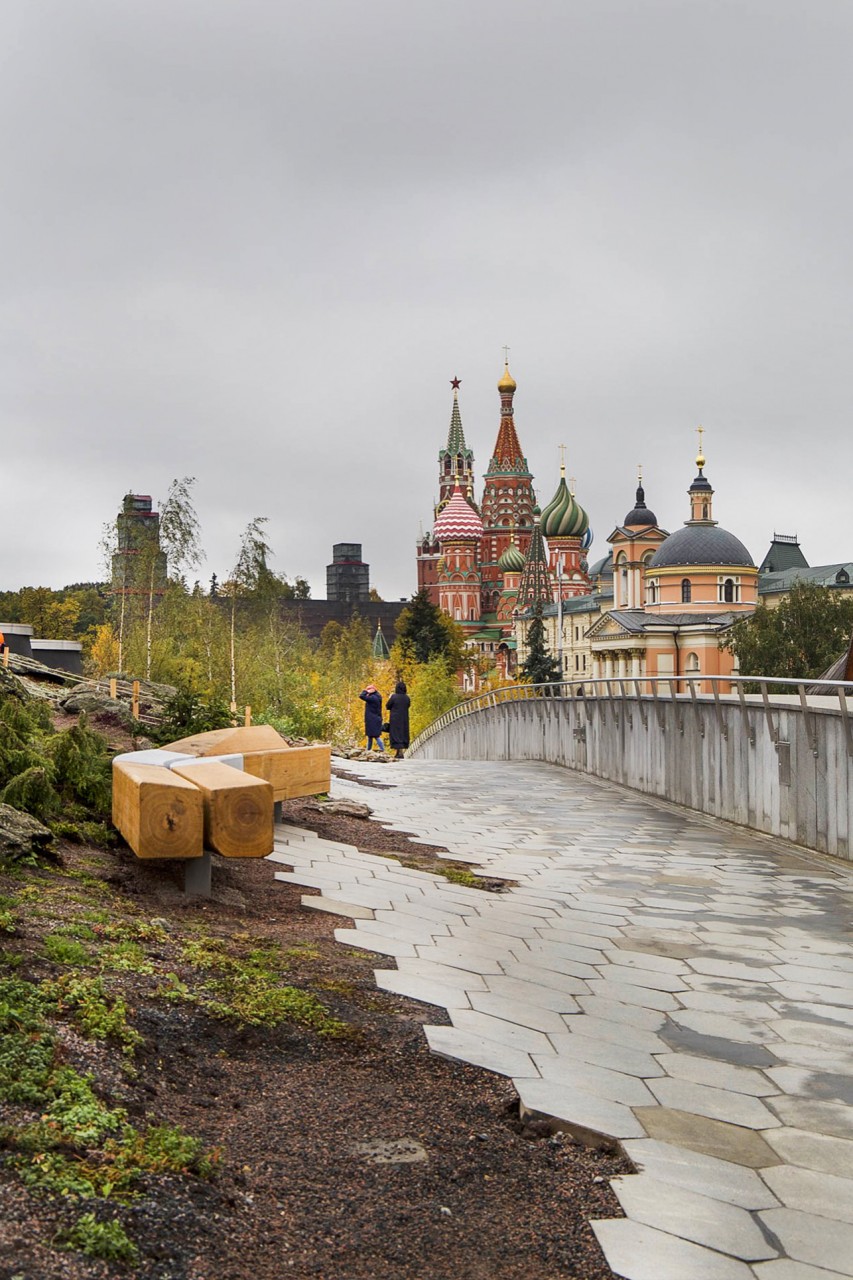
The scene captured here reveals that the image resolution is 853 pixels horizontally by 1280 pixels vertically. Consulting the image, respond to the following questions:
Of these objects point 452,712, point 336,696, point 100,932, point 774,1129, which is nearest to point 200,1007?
point 100,932

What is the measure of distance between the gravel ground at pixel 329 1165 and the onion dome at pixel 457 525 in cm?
14435

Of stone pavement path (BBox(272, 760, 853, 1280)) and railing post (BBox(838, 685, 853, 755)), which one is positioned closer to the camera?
stone pavement path (BBox(272, 760, 853, 1280))

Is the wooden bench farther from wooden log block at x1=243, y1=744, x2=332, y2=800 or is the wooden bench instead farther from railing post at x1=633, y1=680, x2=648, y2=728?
railing post at x1=633, y1=680, x2=648, y2=728

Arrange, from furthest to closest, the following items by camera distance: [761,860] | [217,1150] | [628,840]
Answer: [628,840], [761,860], [217,1150]

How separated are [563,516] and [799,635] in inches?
2505

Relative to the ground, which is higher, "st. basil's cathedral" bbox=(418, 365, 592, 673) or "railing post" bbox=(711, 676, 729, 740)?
"st. basil's cathedral" bbox=(418, 365, 592, 673)

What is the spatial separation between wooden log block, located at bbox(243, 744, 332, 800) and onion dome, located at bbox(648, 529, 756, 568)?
89.8 metres

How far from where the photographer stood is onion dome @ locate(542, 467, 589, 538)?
A: 13212 centimetres

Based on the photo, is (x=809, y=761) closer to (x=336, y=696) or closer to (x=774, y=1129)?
(x=774, y=1129)

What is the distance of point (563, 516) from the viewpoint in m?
132

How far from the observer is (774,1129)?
3799 mm

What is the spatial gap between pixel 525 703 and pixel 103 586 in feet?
64.0

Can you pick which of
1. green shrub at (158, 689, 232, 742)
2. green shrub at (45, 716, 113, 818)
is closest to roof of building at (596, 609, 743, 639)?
green shrub at (158, 689, 232, 742)

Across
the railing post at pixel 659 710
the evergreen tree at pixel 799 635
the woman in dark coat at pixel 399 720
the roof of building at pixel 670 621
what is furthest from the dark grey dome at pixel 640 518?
the railing post at pixel 659 710
